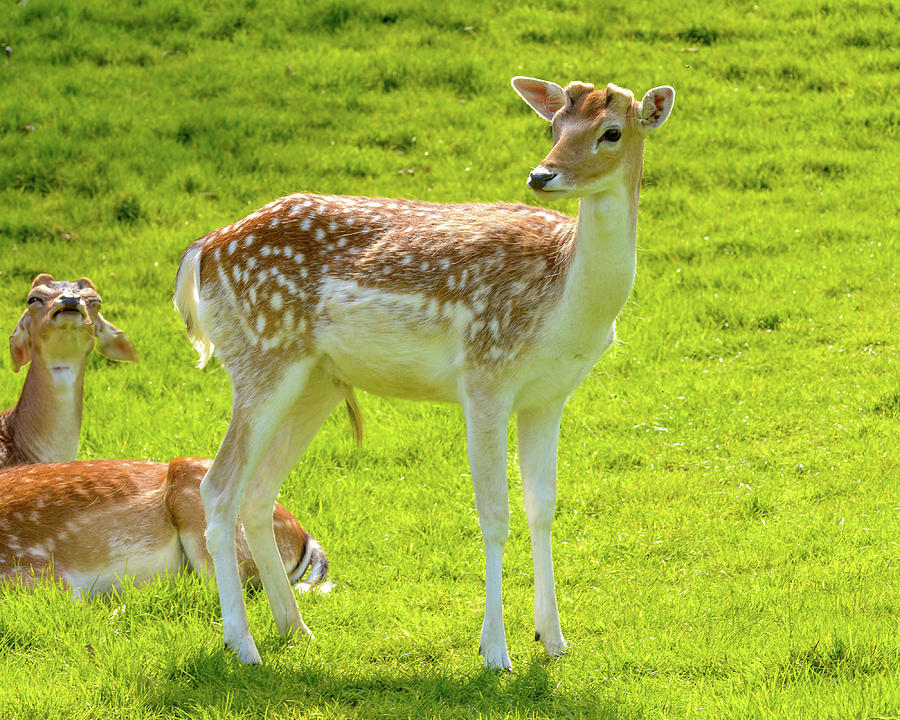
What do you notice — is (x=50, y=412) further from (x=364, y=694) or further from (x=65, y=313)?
(x=364, y=694)

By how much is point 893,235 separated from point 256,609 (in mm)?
6881

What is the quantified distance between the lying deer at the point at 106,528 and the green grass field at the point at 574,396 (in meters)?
0.28

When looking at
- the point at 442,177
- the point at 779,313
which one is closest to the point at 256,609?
the point at 779,313

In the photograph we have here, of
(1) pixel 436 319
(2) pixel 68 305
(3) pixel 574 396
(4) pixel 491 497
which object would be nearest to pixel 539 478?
(4) pixel 491 497

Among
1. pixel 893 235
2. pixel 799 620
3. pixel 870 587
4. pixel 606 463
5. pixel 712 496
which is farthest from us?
pixel 893 235

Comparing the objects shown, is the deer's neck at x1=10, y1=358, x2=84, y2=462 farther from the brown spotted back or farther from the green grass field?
the brown spotted back

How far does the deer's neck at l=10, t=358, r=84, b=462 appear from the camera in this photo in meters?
6.81

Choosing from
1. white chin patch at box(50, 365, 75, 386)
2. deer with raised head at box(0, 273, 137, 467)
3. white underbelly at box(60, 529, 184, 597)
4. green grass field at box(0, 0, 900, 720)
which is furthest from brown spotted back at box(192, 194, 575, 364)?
white chin patch at box(50, 365, 75, 386)

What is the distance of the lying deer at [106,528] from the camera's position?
5.65 metres

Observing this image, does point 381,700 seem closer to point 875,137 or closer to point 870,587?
point 870,587

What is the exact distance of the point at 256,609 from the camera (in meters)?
5.50

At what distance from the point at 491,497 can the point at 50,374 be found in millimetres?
3065

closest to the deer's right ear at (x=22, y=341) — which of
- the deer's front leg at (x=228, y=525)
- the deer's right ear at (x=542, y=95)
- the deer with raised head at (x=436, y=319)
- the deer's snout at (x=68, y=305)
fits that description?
the deer's snout at (x=68, y=305)

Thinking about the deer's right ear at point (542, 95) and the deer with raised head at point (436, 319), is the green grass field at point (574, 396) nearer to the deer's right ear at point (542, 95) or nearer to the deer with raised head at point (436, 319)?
the deer with raised head at point (436, 319)
